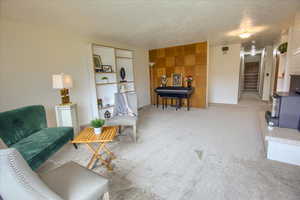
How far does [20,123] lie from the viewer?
2250 millimetres

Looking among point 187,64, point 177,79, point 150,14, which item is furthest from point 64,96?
A: point 187,64

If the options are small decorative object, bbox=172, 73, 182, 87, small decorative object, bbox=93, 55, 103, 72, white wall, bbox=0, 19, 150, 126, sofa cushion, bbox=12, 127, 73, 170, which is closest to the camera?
sofa cushion, bbox=12, 127, 73, 170

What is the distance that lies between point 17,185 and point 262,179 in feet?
7.82

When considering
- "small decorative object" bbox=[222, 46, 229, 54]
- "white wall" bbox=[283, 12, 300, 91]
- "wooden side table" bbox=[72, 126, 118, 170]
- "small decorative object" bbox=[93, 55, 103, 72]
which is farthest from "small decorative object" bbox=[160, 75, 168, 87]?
"wooden side table" bbox=[72, 126, 118, 170]

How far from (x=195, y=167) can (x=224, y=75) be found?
16.3 ft

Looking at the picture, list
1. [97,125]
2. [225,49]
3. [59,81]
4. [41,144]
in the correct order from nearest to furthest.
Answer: [41,144], [97,125], [59,81], [225,49]

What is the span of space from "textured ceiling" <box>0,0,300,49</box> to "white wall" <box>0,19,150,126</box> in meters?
0.26

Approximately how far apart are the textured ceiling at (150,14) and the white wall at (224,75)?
205 cm

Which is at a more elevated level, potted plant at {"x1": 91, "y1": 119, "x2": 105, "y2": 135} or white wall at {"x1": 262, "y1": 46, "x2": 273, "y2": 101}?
white wall at {"x1": 262, "y1": 46, "x2": 273, "y2": 101}

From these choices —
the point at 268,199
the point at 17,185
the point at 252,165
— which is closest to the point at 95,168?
the point at 17,185

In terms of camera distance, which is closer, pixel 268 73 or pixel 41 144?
pixel 41 144

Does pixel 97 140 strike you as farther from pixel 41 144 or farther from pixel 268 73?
pixel 268 73

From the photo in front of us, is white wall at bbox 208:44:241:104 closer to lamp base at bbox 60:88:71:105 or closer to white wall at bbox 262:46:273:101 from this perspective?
white wall at bbox 262:46:273:101

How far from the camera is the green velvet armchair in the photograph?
184 cm
